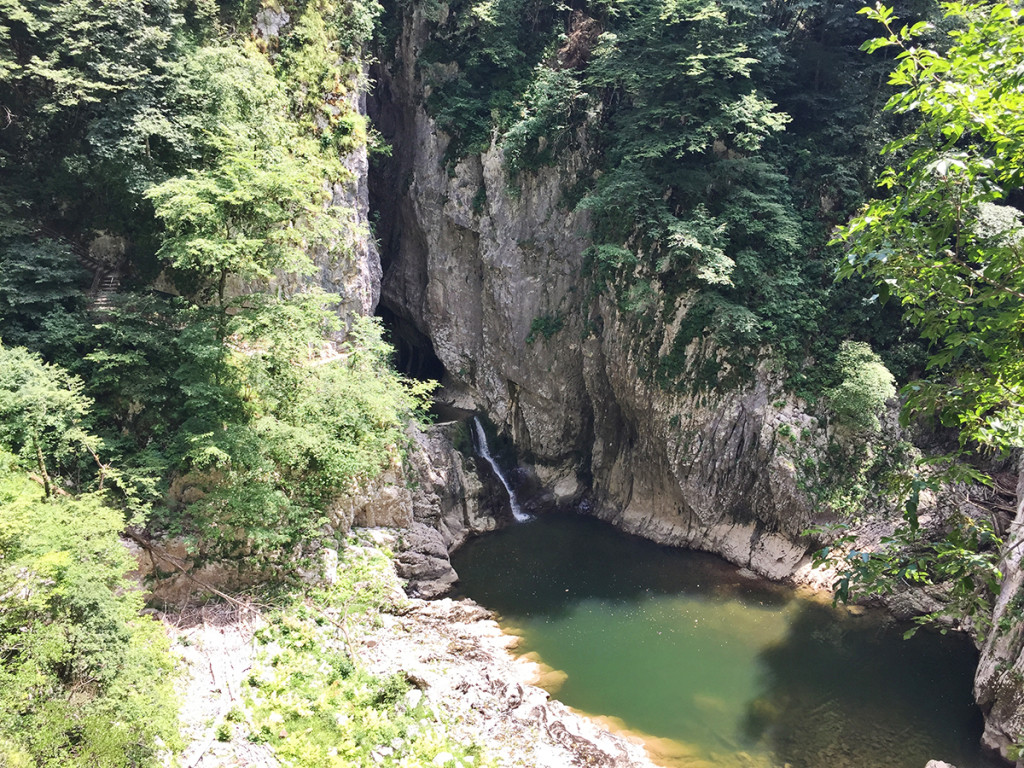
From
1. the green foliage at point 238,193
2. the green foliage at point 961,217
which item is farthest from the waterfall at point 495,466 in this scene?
the green foliage at point 961,217

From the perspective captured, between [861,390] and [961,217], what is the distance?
12560mm

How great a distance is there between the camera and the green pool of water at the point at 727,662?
1147 centimetres

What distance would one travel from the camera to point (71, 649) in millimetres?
6938

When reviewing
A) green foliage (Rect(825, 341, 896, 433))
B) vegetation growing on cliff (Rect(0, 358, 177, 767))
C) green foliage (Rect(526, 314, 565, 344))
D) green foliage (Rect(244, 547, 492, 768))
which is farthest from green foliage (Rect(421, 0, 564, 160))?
green foliage (Rect(244, 547, 492, 768))

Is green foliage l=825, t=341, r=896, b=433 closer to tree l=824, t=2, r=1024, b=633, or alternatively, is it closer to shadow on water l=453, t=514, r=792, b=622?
shadow on water l=453, t=514, r=792, b=622

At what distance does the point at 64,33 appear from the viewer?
35.7 feet

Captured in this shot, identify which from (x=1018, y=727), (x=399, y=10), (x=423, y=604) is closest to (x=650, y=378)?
(x=423, y=604)

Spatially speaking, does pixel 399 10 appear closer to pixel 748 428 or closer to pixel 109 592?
pixel 748 428

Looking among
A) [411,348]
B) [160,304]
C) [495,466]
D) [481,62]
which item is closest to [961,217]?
[160,304]

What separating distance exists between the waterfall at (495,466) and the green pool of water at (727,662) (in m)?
2.72

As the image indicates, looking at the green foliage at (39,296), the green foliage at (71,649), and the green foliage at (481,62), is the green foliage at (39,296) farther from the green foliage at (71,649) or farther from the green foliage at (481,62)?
the green foliage at (481,62)

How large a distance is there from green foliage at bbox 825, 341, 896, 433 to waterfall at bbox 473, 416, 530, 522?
10350mm

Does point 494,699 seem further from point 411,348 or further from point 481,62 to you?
point 481,62

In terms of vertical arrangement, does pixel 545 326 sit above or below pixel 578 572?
above
